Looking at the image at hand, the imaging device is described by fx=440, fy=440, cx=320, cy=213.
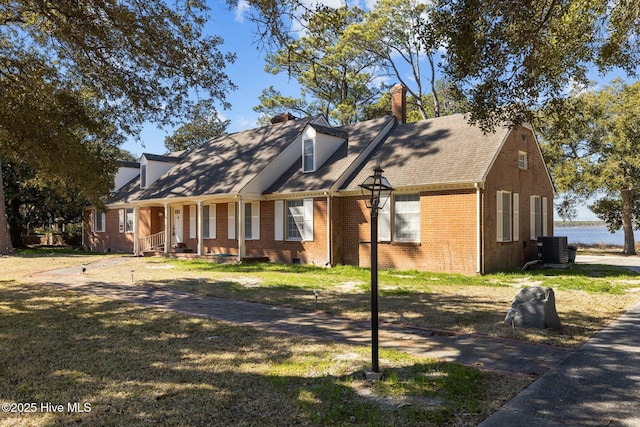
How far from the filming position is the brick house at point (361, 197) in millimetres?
14984

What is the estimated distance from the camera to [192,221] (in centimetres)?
2300

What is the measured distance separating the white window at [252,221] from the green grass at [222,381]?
12.9m

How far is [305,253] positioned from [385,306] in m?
9.23

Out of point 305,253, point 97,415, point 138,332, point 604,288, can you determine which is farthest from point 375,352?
point 305,253

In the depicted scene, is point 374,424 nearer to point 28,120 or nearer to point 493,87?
point 493,87

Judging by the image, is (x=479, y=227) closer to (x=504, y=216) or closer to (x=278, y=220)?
(x=504, y=216)

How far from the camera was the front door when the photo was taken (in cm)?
2377

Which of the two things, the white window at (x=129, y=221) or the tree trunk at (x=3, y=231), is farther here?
the white window at (x=129, y=221)

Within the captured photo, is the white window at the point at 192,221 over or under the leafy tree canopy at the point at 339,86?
under

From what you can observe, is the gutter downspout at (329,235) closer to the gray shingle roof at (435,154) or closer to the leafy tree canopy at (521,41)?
the gray shingle roof at (435,154)

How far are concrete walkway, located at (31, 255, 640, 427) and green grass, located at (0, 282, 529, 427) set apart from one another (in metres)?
0.33

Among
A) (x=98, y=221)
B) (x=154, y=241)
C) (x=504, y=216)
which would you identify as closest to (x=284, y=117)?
(x=154, y=241)

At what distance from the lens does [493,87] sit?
8.66 meters

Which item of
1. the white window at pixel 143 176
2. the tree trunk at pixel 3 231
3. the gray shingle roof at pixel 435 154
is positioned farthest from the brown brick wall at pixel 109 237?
the gray shingle roof at pixel 435 154
